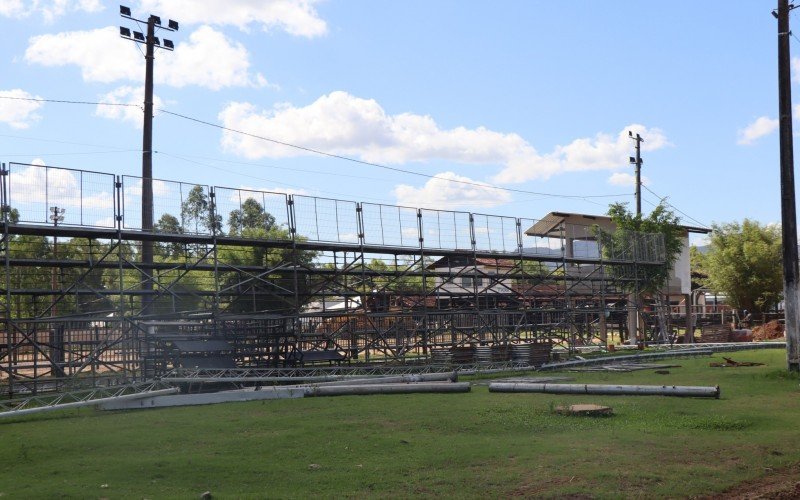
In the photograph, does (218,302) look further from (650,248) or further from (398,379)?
(650,248)

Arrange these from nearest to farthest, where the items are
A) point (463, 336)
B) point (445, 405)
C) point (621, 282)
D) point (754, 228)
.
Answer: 1. point (445, 405)
2. point (463, 336)
3. point (621, 282)
4. point (754, 228)

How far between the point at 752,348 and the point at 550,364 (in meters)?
15.1

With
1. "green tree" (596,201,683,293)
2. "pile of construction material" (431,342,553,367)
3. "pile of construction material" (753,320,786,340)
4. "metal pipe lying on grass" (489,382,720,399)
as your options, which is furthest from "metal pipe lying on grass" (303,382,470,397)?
"pile of construction material" (753,320,786,340)

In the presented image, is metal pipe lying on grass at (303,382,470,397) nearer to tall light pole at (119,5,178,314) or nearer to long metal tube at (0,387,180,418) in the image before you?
long metal tube at (0,387,180,418)

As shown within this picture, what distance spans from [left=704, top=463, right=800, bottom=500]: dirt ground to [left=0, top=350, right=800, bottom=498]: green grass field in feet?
0.44

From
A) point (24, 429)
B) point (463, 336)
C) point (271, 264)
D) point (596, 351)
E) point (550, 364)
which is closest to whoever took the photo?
point (24, 429)

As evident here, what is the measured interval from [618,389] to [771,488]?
28.4 ft

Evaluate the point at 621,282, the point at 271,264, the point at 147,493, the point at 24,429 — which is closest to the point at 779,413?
the point at 147,493

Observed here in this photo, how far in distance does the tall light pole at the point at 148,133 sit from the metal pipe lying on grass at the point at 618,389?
11.5 meters

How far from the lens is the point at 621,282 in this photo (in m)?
43.4

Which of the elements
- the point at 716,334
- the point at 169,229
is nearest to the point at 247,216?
the point at 169,229

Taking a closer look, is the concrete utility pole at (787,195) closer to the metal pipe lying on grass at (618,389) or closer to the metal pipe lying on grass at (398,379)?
the metal pipe lying on grass at (618,389)

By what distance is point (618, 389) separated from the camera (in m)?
18.7

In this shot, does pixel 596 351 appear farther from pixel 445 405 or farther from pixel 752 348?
pixel 445 405
